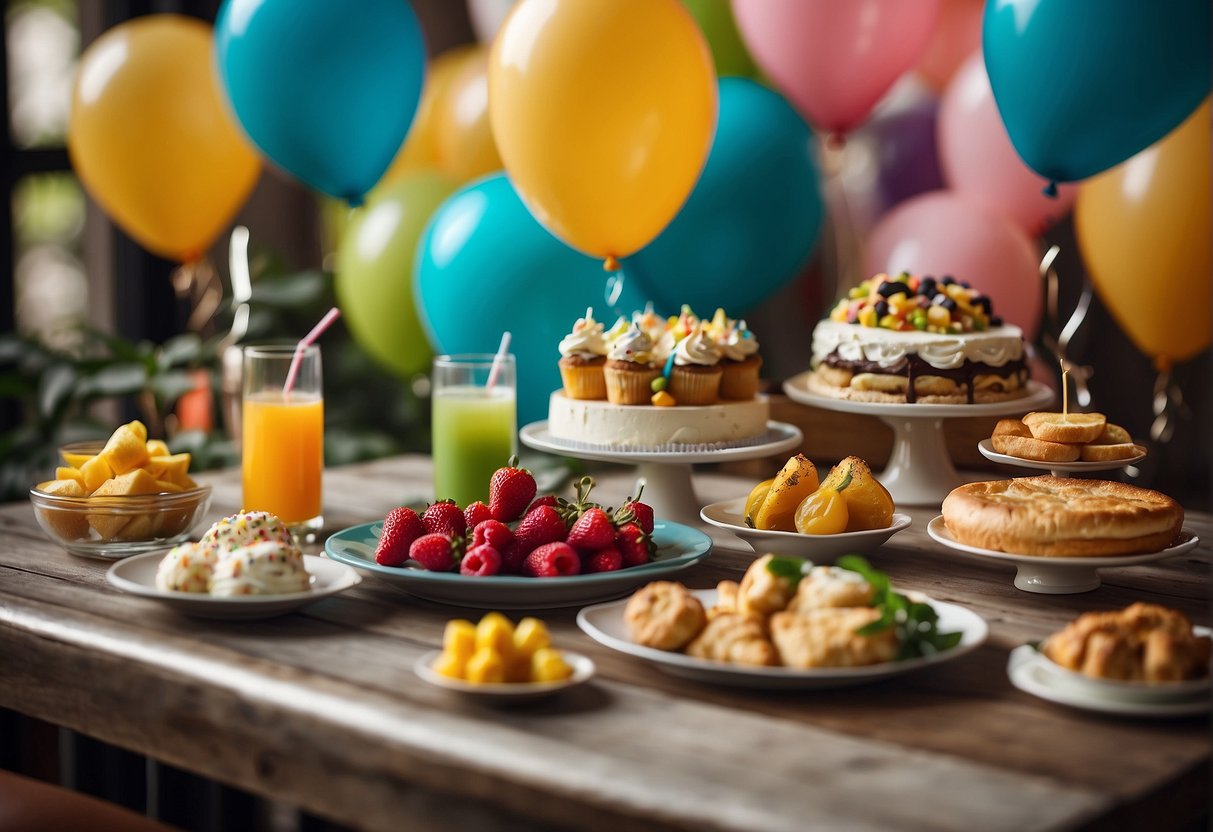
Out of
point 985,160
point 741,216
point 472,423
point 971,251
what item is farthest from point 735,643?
point 985,160

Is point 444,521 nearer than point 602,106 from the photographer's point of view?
Yes

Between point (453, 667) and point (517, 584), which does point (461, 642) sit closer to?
point (453, 667)

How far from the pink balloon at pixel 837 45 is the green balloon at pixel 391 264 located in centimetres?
84

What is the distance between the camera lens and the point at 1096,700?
1.02 metres

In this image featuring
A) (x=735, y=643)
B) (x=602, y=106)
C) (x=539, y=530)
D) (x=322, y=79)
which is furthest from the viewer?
(x=322, y=79)

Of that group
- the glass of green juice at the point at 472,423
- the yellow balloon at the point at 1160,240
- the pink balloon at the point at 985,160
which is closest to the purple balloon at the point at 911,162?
the pink balloon at the point at 985,160

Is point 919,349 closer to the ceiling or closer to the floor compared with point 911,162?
closer to the floor

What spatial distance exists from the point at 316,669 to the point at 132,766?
1.57m

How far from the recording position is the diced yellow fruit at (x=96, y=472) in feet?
5.03

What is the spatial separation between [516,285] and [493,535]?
115 cm

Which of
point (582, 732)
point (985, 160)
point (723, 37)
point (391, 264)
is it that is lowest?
point (582, 732)

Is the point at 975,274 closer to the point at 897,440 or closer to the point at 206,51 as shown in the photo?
the point at 897,440

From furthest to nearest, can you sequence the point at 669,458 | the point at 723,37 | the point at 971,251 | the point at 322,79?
1. the point at 723,37
2. the point at 971,251
3. the point at 322,79
4. the point at 669,458

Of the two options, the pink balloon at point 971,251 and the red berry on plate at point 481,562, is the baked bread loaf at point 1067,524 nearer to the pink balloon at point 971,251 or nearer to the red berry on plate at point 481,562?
the red berry on plate at point 481,562
